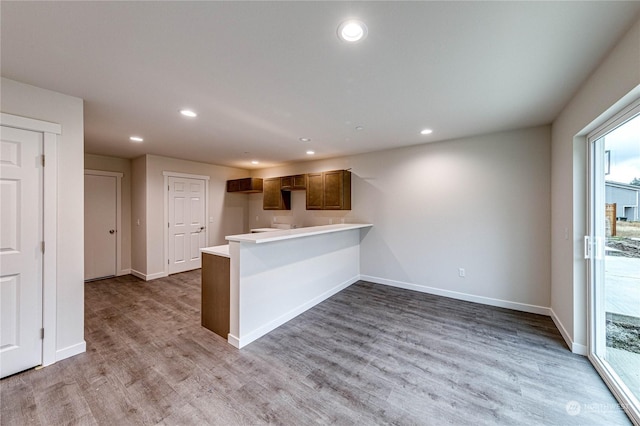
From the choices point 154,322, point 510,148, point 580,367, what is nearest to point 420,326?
point 580,367

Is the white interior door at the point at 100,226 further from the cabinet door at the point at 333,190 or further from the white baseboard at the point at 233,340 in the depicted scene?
the cabinet door at the point at 333,190

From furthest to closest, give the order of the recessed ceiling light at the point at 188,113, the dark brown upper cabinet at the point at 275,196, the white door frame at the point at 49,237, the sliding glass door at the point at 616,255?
1. the dark brown upper cabinet at the point at 275,196
2. the recessed ceiling light at the point at 188,113
3. the white door frame at the point at 49,237
4. the sliding glass door at the point at 616,255

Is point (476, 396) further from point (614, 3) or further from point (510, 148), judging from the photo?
point (510, 148)

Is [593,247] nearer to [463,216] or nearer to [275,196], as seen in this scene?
[463,216]

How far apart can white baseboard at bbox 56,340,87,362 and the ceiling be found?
7.88ft

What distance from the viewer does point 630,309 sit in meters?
1.83

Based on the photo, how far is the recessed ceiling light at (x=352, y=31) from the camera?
4.69ft

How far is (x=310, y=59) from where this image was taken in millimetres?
1774

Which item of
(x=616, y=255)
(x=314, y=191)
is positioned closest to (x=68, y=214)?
(x=314, y=191)

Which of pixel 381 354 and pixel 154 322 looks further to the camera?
pixel 154 322

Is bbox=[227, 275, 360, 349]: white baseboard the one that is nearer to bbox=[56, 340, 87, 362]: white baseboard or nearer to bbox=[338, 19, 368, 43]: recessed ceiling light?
bbox=[56, 340, 87, 362]: white baseboard

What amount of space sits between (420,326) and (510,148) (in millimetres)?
2737

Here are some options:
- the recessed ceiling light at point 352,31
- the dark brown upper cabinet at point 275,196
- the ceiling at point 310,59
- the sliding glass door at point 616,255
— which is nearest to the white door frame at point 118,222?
the ceiling at point 310,59

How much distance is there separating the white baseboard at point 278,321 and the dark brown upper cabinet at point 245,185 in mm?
3205
